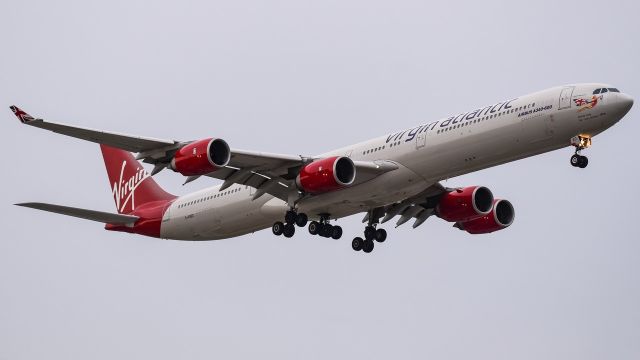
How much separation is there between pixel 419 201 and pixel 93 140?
1572 cm

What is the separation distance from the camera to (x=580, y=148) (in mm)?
45469

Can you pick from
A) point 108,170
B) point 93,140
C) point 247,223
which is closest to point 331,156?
point 247,223

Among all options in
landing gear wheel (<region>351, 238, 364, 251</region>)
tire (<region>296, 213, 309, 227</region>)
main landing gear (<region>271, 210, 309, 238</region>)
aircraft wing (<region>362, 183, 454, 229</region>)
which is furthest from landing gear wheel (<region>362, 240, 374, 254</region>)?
tire (<region>296, 213, 309, 227</region>)

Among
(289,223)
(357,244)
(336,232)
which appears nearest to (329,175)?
(289,223)

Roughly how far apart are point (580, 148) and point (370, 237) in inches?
507

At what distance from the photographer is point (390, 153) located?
48.8 m

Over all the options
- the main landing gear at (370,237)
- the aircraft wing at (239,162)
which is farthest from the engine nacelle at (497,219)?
the aircraft wing at (239,162)

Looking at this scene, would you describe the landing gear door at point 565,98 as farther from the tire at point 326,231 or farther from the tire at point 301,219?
the tire at point 326,231

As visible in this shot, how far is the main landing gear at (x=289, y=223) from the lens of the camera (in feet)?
169

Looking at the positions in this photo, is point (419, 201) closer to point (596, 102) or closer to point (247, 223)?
point (247, 223)

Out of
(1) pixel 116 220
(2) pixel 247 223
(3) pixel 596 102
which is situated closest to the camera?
(3) pixel 596 102

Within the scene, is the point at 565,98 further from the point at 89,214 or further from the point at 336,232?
the point at 89,214

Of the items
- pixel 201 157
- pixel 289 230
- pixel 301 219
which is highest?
pixel 201 157

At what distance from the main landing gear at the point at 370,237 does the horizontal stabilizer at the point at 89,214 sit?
1127cm
